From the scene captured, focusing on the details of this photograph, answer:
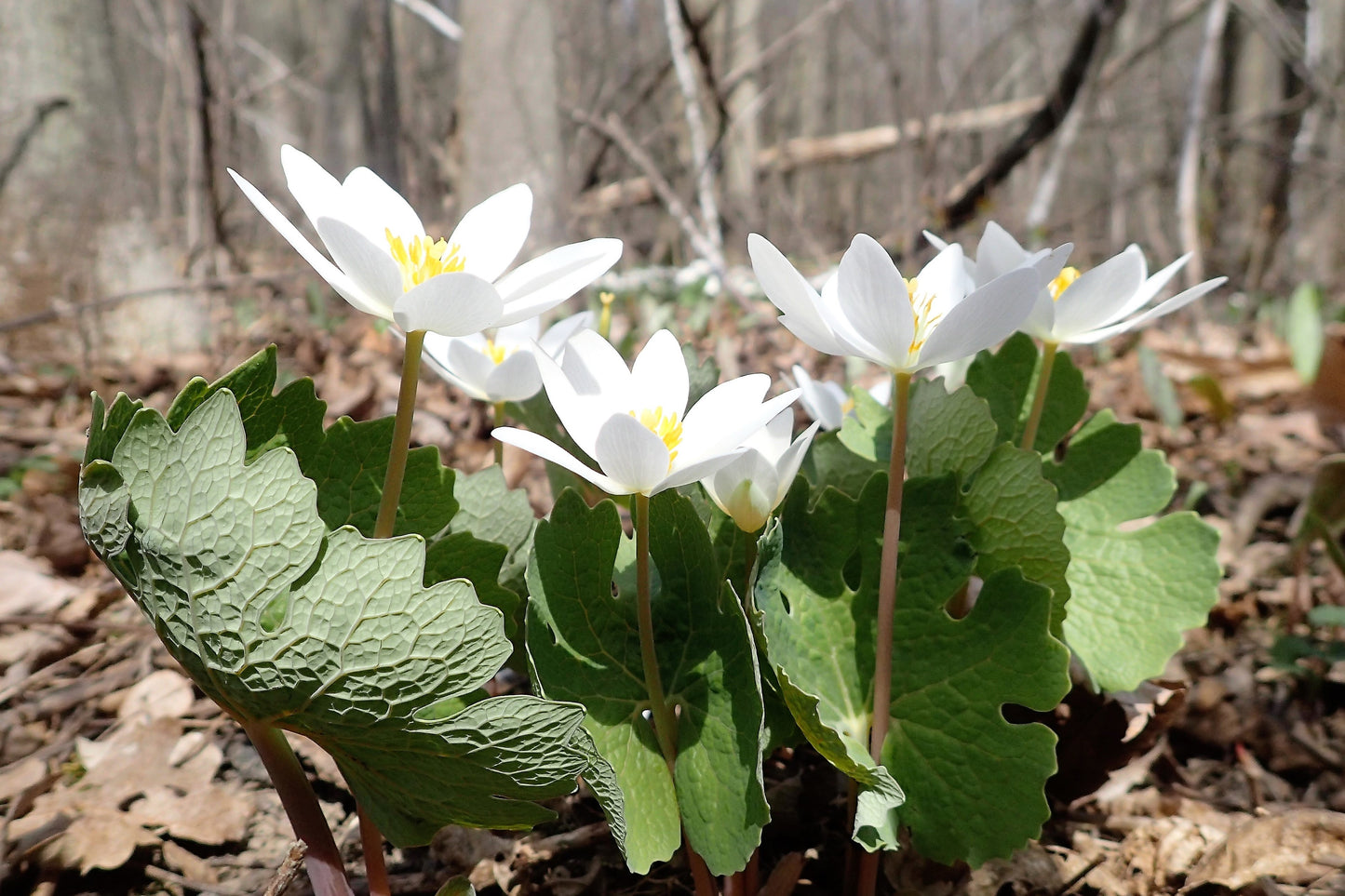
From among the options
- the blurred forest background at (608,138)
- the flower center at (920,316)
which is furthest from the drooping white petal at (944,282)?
the blurred forest background at (608,138)

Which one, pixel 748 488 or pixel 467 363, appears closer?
pixel 748 488

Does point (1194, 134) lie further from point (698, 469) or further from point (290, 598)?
point (290, 598)

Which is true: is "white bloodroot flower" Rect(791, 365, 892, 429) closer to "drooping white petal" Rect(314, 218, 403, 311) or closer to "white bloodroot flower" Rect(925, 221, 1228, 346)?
"white bloodroot flower" Rect(925, 221, 1228, 346)

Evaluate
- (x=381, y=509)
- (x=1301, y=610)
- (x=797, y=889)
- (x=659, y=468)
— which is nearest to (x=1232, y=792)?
(x=1301, y=610)

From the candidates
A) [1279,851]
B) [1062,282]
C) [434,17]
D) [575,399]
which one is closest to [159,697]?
[575,399]

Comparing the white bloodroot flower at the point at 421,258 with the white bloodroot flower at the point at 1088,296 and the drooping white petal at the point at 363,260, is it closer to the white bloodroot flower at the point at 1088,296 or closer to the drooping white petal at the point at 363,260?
the drooping white petal at the point at 363,260

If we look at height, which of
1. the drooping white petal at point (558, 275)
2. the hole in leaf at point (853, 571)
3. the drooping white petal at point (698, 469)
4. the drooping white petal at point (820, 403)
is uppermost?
the drooping white petal at point (558, 275)
